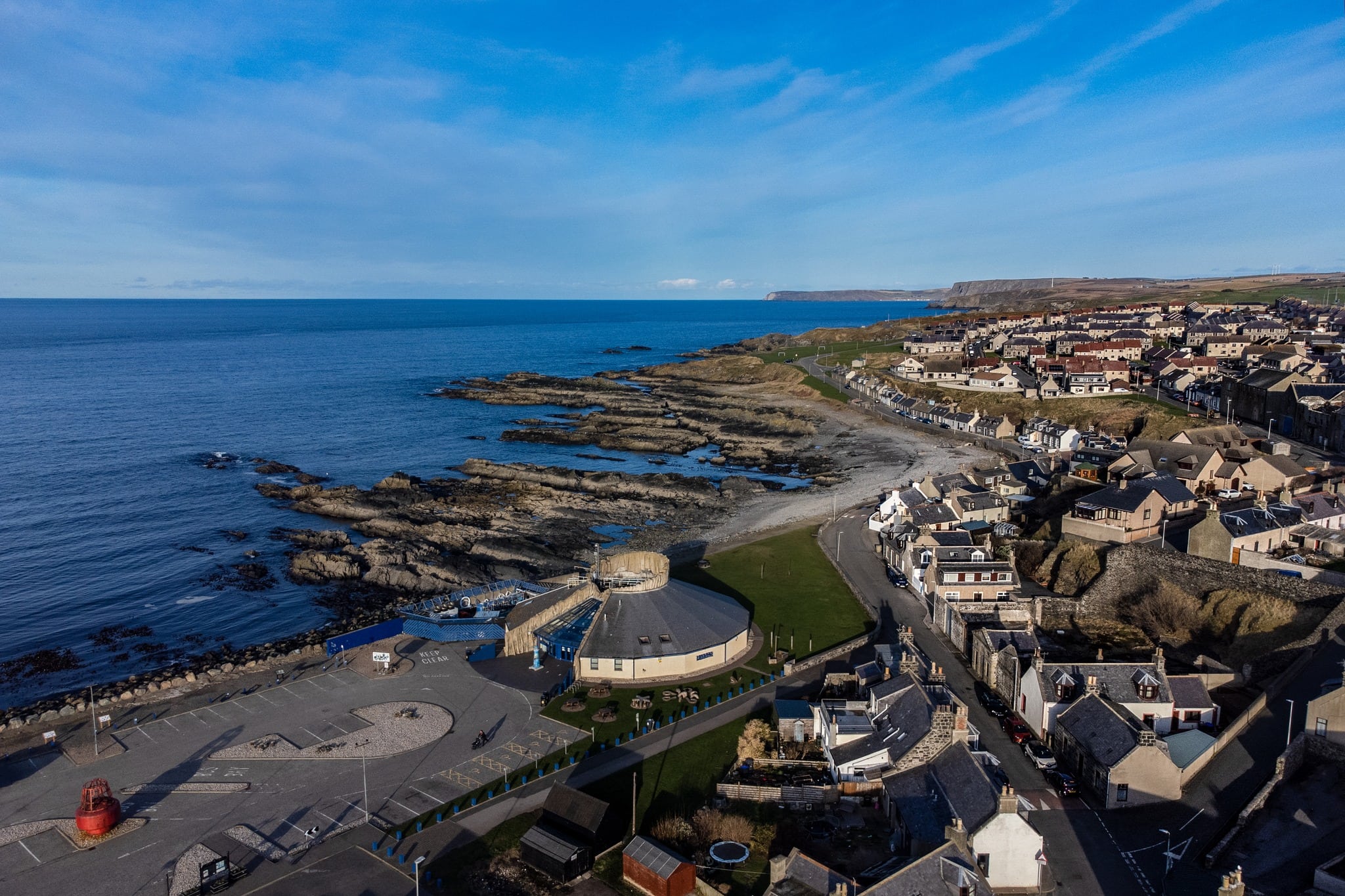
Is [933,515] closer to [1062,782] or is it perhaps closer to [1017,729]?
[1017,729]

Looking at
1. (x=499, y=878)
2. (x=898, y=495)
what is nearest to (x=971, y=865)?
(x=499, y=878)

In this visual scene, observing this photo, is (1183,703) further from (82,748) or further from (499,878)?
(82,748)

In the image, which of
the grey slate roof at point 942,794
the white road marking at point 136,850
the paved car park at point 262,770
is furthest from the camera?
the paved car park at point 262,770

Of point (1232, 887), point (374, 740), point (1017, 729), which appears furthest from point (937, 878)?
point (374, 740)

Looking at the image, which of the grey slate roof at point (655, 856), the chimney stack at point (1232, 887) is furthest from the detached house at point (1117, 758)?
the grey slate roof at point (655, 856)

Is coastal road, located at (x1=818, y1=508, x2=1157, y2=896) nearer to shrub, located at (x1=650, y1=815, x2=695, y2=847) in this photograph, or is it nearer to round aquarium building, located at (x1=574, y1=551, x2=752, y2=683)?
round aquarium building, located at (x1=574, y1=551, x2=752, y2=683)

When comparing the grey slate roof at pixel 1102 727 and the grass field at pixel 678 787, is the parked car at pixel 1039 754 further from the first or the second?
the grass field at pixel 678 787
